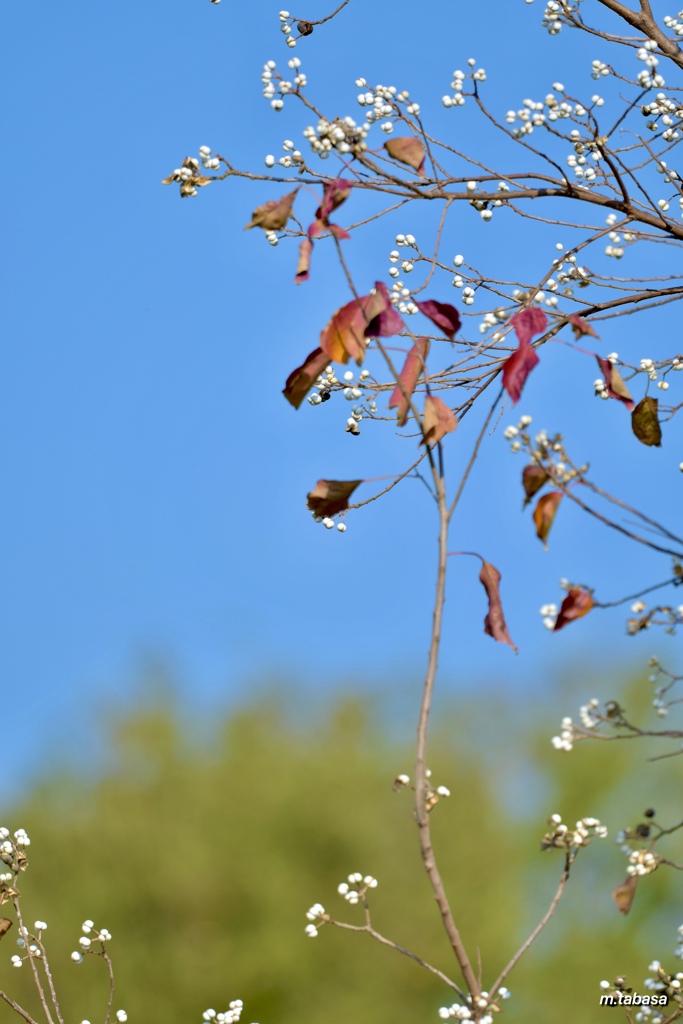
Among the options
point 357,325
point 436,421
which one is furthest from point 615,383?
point 357,325

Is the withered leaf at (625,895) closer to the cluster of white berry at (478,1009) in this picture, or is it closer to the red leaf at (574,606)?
the cluster of white berry at (478,1009)

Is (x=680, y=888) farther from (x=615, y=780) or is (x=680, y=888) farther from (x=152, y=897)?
(x=152, y=897)

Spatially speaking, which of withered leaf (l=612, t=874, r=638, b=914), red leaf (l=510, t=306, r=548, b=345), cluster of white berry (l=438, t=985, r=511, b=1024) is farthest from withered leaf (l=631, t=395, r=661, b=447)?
cluster of white berry (l=438, t=985, r=511, b=1024)

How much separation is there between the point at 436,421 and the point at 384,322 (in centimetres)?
19

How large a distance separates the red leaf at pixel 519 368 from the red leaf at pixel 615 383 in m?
0.20

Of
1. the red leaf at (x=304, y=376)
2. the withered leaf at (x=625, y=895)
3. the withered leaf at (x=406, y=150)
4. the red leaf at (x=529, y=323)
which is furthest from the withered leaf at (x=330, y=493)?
the withered leaf at (x=625, y=895)

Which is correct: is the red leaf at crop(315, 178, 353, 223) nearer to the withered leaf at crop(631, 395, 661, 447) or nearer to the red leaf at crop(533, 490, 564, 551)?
the red leaf at crop(533, 490, 564, 551)

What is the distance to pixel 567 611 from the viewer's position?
5.77 ft

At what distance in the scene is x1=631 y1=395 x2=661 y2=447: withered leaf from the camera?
2.00 meters

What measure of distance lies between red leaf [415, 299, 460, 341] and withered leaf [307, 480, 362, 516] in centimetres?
32

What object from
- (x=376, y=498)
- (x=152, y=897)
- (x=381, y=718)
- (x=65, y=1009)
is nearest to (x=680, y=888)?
(x=381, y=718)

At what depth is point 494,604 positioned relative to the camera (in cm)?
171

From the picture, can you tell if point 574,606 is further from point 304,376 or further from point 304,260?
point 304,260

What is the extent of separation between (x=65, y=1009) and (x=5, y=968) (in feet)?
2.57
